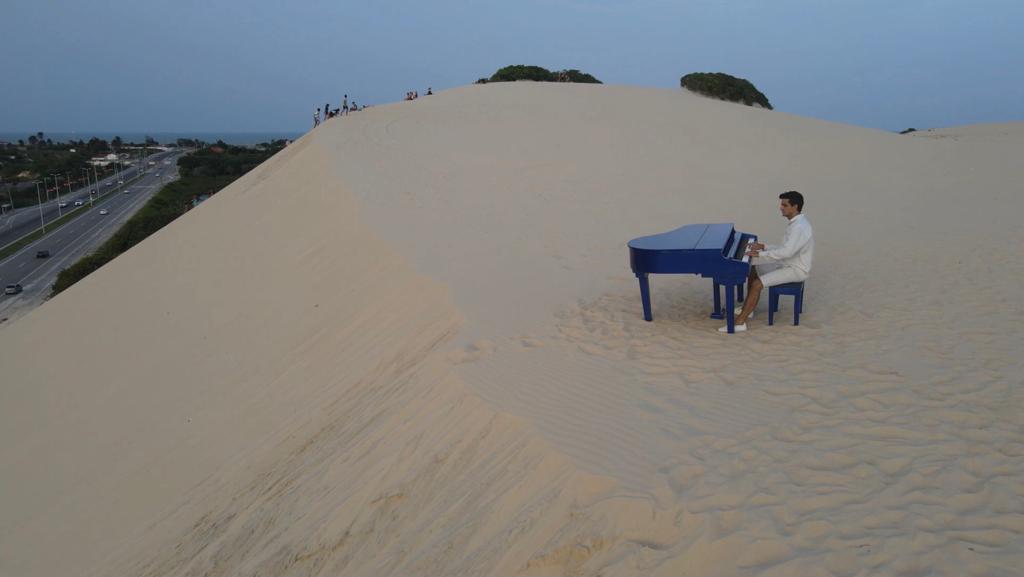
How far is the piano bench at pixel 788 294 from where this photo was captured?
6277mm

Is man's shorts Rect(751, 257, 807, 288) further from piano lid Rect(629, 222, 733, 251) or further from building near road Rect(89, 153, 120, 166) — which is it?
building near road Rect(89, 153, 120, 166)

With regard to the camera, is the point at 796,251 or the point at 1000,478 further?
the point at 796,251

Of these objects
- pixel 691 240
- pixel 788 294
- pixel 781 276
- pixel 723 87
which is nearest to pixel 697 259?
pixel 691 240

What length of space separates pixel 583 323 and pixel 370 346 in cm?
217

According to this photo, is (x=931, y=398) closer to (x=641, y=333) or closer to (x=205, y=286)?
(x=641, y=333)

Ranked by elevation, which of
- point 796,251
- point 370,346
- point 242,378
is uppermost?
point 796,251

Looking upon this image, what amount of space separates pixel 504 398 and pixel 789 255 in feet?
10.00

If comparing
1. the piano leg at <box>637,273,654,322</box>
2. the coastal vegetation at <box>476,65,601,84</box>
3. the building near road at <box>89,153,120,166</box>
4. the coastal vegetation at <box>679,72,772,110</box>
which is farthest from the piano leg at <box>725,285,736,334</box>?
the building near road at <box>89,153,120,166</box>

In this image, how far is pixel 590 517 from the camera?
3.43 metres

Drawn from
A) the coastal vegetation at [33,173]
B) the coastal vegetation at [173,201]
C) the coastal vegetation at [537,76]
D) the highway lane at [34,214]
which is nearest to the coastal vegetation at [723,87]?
the coastal vegetation at [537,76]

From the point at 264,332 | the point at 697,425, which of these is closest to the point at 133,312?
the point at 264,332

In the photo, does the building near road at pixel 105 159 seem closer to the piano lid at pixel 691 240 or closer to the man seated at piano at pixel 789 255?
the piano lid at pixel 691 240

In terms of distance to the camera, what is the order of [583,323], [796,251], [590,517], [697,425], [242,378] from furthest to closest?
[242,378]
[583,323]
[796,251]
[697,425]
[590,517]

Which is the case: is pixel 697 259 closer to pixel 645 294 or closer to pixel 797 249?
pixel 645 294
